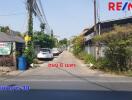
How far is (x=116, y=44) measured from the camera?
2395cm

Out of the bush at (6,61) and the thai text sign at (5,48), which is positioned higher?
the thai text sign at (5,48)

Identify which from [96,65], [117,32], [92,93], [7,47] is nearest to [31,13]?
[7,47]

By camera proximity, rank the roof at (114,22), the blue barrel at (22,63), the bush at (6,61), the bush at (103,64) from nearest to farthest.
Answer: the bush at (103,64) → the bush at (6,61) → the blue barrel at (22,63) → the roof at (114,22)

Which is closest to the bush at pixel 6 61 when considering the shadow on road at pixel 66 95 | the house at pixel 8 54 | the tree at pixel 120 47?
the house at pixel 8 54

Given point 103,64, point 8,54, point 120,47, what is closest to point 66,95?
point 120,47

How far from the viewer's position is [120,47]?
78.6 ft

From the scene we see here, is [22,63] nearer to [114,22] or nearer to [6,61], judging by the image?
[6,61]

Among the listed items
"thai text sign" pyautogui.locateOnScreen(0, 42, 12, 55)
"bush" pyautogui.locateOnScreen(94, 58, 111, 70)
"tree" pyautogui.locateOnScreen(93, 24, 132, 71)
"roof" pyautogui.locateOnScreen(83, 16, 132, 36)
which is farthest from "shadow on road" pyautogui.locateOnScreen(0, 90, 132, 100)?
"roof" pyautogui.locateOnScreen(83, 16, 132, 36)

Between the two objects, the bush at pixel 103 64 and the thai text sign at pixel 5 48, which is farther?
the thai text sign at pixel 5 48

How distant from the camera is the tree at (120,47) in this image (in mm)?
23594

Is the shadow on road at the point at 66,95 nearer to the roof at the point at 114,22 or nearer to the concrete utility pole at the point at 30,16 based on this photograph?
the concrete utility pole at the point at 30,16

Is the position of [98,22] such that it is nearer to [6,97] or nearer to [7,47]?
[7,47]

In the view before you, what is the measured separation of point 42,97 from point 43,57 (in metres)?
32.0

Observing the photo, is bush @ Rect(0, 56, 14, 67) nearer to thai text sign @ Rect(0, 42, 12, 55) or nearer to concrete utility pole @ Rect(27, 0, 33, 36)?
thai text sign @ Rect(0, 42, 12, 55)
